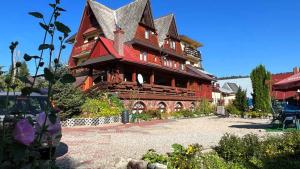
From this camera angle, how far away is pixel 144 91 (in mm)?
28062

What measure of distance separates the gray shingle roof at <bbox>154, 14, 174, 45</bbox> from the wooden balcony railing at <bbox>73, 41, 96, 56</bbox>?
8222mm

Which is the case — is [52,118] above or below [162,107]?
below

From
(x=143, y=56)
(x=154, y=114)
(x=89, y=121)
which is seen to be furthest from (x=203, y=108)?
(x=89, y=121)

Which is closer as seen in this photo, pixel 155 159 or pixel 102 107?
pixel 155 159

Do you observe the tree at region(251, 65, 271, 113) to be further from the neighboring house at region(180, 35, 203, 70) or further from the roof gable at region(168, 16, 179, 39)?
the neighboring house at region(180, 35, 203, 70)

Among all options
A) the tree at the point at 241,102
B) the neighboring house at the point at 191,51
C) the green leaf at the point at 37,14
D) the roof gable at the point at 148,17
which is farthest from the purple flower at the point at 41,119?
the neighboring house at the point at 191,51

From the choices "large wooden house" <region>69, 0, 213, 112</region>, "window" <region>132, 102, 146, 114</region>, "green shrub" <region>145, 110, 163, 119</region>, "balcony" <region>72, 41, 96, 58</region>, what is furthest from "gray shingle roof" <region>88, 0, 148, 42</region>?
"green shrub" <region>145, 110, 163, 119</region>

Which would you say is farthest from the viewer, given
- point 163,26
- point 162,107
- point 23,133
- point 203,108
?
point 163,26

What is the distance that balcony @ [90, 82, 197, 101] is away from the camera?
2536 cm

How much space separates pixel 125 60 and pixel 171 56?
1296cm

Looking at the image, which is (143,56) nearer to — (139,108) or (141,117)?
(139,108)

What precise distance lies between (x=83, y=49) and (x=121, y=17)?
5718 mm

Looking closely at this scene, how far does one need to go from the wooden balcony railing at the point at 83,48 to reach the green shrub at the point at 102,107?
37.0ft

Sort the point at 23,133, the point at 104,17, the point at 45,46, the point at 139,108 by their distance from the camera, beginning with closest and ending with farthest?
the point at 23,133, the point at 45,46, the point at 139,108, the point at 104,17
